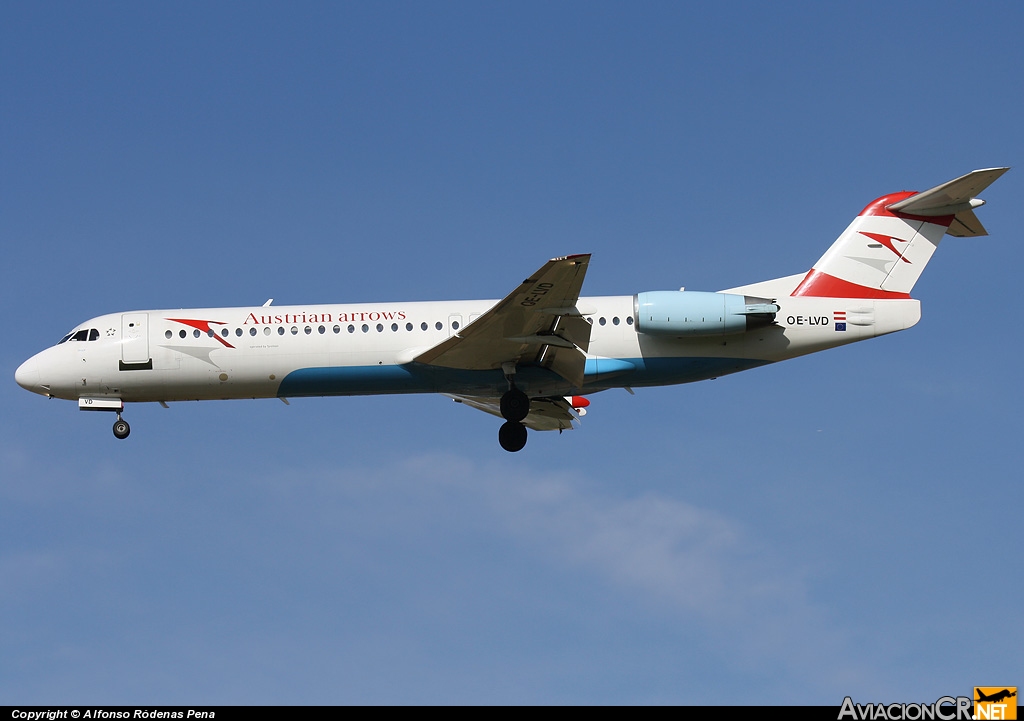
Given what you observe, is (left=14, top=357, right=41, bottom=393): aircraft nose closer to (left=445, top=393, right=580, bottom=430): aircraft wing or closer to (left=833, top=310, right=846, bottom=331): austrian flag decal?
(left=445, top=393, right=580, bottom=430): aircraft wing

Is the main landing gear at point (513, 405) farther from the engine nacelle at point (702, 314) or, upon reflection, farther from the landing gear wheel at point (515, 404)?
the engine nacelle at point (702, 314)

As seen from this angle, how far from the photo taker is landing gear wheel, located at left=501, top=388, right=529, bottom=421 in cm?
2842

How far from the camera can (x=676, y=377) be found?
2848 centimetres

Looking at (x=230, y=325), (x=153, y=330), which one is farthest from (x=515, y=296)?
(x=153, y=330)

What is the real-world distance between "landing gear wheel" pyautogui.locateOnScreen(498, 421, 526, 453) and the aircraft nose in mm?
11425

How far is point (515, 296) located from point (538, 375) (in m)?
3.39

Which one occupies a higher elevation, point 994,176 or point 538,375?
Answer: point 994,176

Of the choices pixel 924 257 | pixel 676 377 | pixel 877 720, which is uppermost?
pixel 924 257

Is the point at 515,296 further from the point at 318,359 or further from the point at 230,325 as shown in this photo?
the point at 230,325

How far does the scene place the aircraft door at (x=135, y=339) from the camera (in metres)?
28.9

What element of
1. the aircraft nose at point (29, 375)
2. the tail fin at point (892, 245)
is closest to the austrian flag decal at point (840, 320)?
the tail fin at point (892, 245)

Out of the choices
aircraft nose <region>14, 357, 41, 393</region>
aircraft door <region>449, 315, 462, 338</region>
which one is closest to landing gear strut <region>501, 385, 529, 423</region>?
aircraft door <region>449, 315, 462, 338</region>

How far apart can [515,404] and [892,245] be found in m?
10.0

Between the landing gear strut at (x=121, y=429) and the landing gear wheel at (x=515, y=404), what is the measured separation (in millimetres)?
9325
